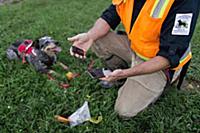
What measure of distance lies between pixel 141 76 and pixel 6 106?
1.16 m

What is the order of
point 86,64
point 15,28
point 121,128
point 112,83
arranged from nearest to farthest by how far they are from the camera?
1. point 121,128
2. point 112,83
3. point 86,64
4. point 15,28

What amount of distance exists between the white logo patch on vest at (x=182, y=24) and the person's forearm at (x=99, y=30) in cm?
87

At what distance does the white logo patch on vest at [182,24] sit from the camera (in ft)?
7.70

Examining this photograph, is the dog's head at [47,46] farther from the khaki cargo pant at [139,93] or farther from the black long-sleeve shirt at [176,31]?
the black long-sleeve shirt at [176,31]

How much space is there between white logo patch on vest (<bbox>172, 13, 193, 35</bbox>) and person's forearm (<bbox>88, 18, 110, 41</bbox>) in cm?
87

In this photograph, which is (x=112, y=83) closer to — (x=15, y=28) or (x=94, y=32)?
(x=94, y=32)

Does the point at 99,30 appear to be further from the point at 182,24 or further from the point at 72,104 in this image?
the point at 182,24

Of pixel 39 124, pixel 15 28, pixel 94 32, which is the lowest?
pixel 15 28

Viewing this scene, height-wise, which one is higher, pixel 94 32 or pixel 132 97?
pixel 94 32

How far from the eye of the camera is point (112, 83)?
319 cm

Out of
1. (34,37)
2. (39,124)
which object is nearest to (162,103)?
(39,124)

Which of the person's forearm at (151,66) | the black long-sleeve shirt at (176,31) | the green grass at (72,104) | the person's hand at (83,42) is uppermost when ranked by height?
the black long-sleeve shirt at (176,31)

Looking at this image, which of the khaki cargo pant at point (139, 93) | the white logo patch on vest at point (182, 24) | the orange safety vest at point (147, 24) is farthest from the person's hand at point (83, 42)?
the white logo patch on vest at point (182, 24)

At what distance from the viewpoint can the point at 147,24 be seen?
101 inches
